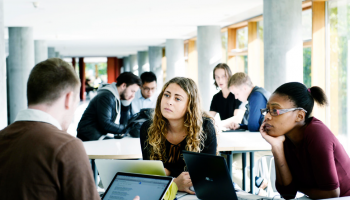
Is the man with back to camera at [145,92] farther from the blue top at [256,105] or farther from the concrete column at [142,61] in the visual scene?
the concrete column at [142,61]

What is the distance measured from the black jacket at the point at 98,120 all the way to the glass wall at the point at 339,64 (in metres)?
4.07

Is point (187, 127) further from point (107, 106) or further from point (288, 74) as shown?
point (288, 74)

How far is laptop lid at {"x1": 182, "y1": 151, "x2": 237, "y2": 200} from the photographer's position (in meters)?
1.90

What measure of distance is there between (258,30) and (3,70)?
678cm

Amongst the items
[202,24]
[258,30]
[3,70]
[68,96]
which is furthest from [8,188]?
[202,24]

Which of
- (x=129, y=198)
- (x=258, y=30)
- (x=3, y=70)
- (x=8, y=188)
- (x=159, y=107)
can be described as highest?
(x=258, y=30)

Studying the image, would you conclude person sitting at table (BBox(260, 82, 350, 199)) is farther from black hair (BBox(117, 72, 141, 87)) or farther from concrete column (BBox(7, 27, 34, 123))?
concrete column (BBox(7, 27, 34, 123))

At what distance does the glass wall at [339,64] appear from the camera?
6355 mm

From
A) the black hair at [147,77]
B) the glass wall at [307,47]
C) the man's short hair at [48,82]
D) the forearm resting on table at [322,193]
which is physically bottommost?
the forearm resting on table at [322,193]

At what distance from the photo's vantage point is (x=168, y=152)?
8.79 ft

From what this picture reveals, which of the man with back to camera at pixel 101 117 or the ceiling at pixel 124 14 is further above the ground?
the ceiling at pixel 124 14

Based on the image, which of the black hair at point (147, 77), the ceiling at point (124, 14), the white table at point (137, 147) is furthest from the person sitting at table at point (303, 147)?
the ceiling at point (124, 14)

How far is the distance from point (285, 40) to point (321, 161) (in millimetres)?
4957

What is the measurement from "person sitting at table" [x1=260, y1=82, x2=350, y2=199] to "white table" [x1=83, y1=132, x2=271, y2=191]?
3.26ft
